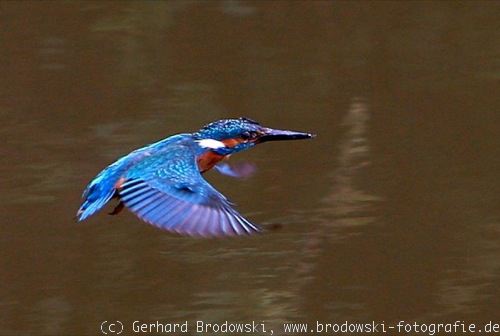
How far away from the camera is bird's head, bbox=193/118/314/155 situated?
447 centimetres

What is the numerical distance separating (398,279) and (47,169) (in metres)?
1.55

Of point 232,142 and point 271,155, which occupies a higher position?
point 232,142

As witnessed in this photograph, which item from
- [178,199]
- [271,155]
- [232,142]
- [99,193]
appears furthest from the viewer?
[271,155]

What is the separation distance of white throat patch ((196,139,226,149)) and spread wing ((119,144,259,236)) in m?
0.14

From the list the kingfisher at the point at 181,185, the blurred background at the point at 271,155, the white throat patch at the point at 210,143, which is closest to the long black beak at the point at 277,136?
the kingfisher at the point at 181,185

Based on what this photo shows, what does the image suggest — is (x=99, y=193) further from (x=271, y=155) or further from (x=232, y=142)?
(x=271, y=155)

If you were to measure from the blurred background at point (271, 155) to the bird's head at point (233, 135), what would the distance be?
2.81 feet

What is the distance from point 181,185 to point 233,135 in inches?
22.8

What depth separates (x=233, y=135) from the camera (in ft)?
14.9

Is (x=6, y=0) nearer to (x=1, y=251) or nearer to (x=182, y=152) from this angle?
(x=1, y=251)

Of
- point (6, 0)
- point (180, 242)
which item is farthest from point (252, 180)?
point (6, 0)

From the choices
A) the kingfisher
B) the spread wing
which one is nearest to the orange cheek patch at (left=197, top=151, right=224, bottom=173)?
the kingfisher

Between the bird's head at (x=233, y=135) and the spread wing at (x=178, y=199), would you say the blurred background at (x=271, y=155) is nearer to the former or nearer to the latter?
the bird's head at (x=233, y=135)

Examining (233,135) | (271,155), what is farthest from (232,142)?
(271,155)
